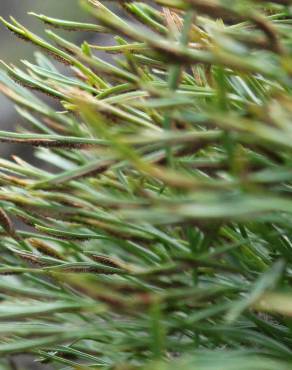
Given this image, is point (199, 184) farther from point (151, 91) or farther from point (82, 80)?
point (82, 80)

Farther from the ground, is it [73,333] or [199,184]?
[199,184]

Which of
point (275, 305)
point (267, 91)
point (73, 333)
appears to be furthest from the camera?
point (267, 91)

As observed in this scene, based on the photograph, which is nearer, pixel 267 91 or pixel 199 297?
pixel 199 297

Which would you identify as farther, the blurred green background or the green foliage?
the blurred green background

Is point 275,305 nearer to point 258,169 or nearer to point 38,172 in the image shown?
point 258,169

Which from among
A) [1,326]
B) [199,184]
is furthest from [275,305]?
[1,326]

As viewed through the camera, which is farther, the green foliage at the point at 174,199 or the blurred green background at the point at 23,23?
the blurred green background at the point at 23,23

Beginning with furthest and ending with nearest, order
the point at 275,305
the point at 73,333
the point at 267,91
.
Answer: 1. the point at 267,91
2. the point at 73,333
3. the point at 275,305

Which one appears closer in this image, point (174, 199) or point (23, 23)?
point (174, 199)
